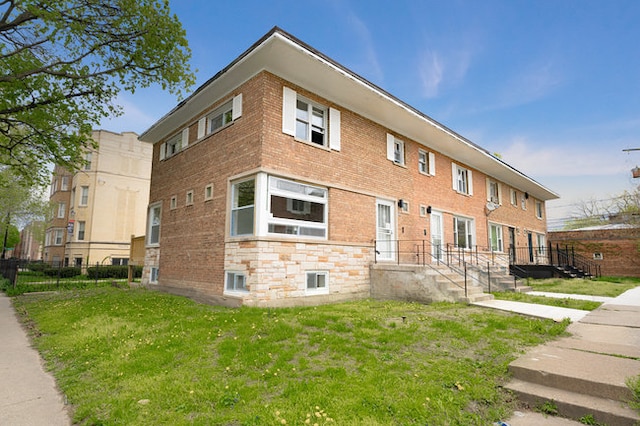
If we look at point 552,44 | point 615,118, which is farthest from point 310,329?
point 615,118

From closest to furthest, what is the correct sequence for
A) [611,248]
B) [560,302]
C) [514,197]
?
[560,302] → [514,197] → [611,248]

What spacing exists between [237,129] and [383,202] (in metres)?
5.79

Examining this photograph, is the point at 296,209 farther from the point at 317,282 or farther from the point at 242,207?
the point at 317,282

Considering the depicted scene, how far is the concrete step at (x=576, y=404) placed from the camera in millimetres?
3107

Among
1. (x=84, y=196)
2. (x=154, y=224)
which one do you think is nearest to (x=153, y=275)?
(x=154, y=224)

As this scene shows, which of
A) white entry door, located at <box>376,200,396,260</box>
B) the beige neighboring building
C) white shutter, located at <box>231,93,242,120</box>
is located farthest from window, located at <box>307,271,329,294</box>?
the beige neighboring building

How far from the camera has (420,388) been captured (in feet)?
12.3

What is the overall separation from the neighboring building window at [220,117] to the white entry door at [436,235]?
371 inches

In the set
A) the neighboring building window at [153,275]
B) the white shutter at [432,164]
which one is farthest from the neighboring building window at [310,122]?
the neighboring building window at [153,275]

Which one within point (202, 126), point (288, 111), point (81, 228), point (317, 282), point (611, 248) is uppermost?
point (202, 126)

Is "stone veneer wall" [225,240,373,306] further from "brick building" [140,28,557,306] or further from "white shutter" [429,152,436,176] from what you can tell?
"white shutter" [429,152,436,176]

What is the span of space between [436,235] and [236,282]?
9.47 meters

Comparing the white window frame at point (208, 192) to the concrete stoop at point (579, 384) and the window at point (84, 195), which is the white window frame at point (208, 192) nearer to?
the concrete stoop at point (579, 384)

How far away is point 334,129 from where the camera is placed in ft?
35.8
